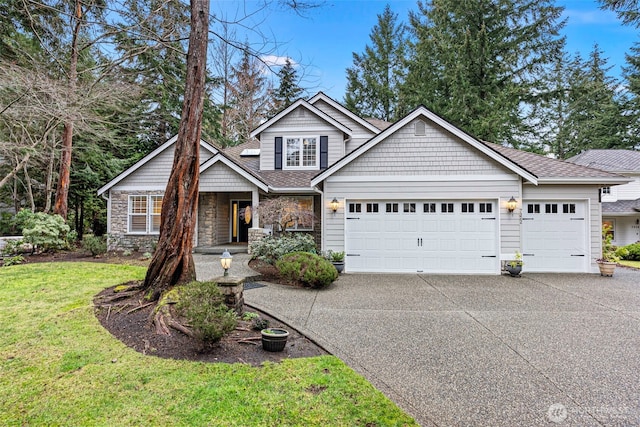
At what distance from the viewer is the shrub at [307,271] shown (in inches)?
303

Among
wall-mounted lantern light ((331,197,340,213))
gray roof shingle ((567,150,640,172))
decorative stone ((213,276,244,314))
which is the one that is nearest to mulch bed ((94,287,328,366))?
decorative stone ((213,276,244,314))

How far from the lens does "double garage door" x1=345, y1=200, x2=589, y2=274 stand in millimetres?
9773

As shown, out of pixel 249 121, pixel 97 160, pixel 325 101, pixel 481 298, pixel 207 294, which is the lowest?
pixel 481 298

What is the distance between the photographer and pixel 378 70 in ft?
87.7

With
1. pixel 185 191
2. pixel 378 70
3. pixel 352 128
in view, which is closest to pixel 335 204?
pixel 185 191

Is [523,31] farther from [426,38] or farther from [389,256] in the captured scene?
[389,256]

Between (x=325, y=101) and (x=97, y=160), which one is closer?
(x=325, y=101)

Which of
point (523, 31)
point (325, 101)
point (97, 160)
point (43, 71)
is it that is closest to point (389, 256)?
point (325, 101)

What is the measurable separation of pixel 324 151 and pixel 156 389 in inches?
472

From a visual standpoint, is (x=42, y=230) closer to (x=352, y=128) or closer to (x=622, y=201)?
(x=352, y=128)

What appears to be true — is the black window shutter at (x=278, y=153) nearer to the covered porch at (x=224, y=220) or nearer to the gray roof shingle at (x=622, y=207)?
the covered porch at (x=224, y=220)

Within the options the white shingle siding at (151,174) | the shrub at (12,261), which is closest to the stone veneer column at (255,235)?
the white shingle siding at (151,174)

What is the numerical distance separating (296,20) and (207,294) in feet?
21.5

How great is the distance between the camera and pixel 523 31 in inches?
763
